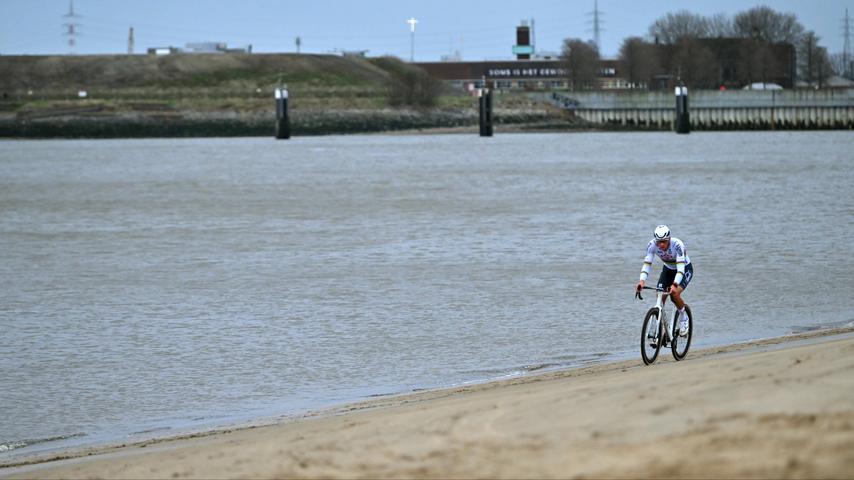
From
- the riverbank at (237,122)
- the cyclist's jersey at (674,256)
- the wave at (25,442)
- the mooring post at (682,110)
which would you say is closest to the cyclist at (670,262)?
the cyclist's jersey at (674,256)

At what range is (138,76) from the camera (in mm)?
195625

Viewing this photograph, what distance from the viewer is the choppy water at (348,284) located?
17.8 m

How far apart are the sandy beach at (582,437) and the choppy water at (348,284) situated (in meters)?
3.01

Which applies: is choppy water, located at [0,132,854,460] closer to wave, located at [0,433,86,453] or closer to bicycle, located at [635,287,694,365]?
wave, located at [0,433,86,453]

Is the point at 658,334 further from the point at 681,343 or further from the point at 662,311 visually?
the point at 681,343

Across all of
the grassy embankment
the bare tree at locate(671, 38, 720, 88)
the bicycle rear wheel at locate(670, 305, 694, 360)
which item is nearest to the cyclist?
the bicycle rear wheel at locate(670, 305, 694, 360)

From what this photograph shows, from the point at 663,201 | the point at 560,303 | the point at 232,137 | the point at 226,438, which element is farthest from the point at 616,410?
the point at 232,137

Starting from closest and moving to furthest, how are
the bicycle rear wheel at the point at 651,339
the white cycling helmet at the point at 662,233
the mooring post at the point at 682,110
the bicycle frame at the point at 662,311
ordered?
the white cycling helmet at the point at 662,233 < the bicycle rear wheel at the point at 651,339 < the bicycle frame at the point at 662,311 < the mooring post at the point at 682,110

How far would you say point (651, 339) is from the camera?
16.8 m

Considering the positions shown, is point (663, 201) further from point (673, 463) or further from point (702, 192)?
point (673, 463)

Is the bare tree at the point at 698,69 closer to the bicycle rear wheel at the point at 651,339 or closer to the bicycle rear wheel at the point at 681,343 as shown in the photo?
the bicycle rear wheel at the point at 681,343

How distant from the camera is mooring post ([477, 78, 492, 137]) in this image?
13462 cm

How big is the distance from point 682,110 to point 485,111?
19277 mm

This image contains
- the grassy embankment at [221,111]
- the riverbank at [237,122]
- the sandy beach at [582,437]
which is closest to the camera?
the sandy beach at [582,437]
